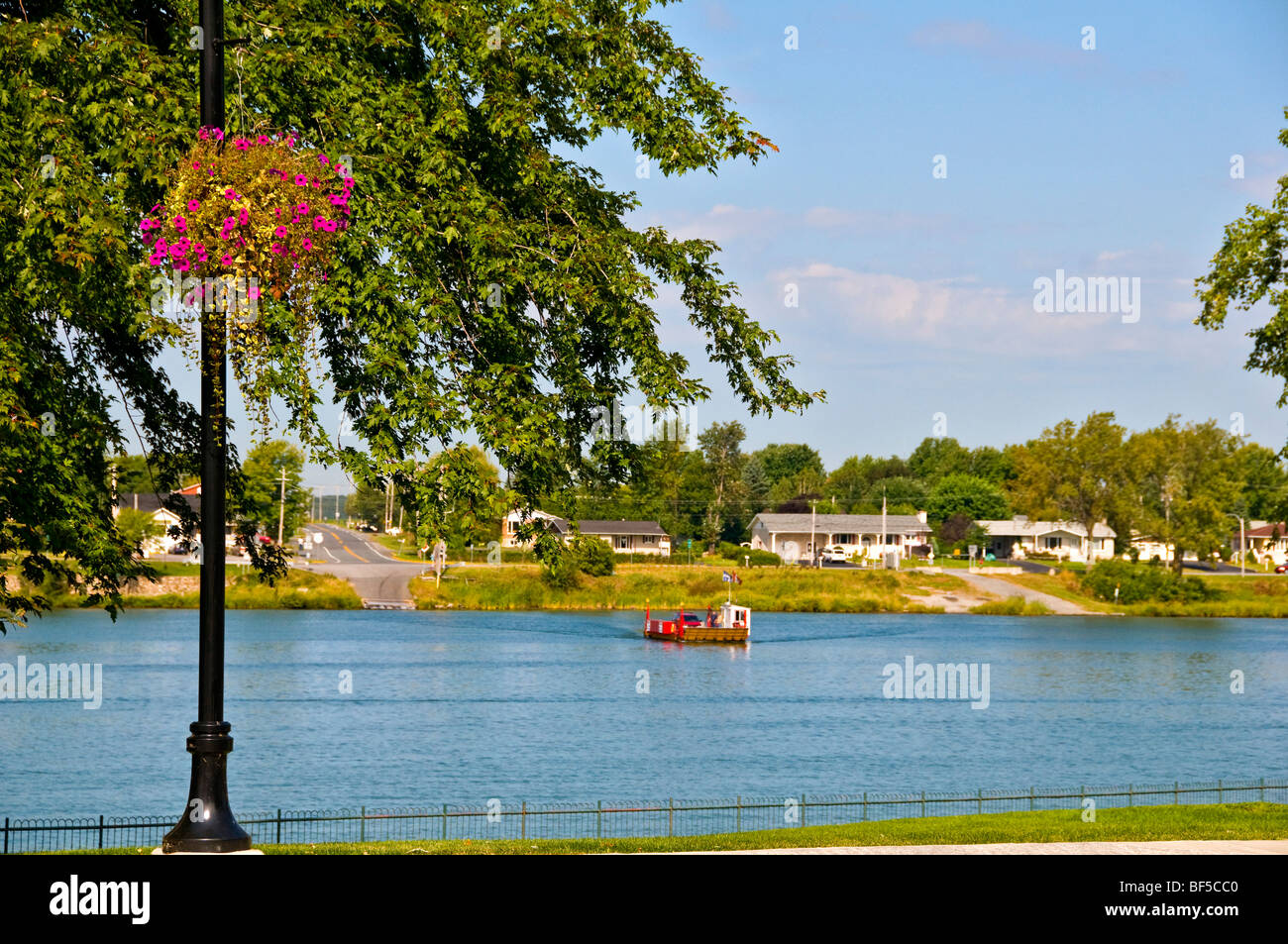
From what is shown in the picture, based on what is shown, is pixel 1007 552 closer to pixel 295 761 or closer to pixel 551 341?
pixel 295 761

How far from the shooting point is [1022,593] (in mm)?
118500

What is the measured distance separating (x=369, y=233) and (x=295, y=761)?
1333 inches

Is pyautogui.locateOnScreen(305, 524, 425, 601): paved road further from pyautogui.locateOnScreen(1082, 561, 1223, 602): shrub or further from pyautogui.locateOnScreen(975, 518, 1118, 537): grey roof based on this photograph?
pyautogui.locateOnScreen(975, 518, 1118, 537): grey roof

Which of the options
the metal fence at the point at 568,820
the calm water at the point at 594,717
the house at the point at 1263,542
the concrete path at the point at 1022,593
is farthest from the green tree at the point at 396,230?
the house at the point at 1263,542

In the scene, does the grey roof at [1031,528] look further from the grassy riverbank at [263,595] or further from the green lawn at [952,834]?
the green lawn at [952,834]

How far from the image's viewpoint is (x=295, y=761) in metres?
42.7

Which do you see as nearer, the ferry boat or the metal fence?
the metal fence

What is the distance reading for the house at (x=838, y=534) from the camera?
502ft

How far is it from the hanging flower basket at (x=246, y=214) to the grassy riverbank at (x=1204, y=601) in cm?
11643

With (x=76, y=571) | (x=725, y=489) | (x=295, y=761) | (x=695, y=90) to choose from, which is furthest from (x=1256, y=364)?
(x=725, y=489)

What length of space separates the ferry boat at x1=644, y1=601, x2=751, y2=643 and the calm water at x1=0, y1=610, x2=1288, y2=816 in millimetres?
1995

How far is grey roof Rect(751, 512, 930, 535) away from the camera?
508 feet

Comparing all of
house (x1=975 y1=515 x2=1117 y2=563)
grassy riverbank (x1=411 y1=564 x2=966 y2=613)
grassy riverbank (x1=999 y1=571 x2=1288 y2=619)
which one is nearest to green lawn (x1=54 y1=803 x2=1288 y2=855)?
grassy riverbank (x1=411 y1=564 x2=966 y2=613)

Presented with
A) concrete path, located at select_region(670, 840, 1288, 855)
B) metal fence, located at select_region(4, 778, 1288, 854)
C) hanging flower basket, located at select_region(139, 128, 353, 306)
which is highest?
hanging flower basket, located at select_region(139, 128, 353, 306)
